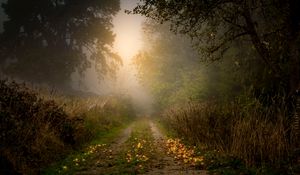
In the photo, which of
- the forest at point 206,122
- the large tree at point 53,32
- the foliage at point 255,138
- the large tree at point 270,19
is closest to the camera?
the foliage at point 255,138

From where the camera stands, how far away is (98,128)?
2473 cm

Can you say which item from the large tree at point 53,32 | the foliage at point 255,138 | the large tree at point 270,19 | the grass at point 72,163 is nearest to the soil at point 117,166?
the grass at point 72,163

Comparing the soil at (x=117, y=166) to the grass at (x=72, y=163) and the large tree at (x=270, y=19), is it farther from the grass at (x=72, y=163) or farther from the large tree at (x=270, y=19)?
the large tree at (x=270, y=19)

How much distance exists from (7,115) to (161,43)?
1445 inches

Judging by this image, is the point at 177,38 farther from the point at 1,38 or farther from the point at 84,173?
the point at 84,173

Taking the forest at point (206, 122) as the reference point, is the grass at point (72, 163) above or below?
below

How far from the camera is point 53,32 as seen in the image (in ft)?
164

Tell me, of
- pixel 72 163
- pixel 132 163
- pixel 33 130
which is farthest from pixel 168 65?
pixel 132 163

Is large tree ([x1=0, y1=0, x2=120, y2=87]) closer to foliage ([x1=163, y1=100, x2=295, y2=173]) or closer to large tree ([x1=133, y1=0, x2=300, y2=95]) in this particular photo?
large tree ([x1=133, y1=0, x2=300, y2=95])

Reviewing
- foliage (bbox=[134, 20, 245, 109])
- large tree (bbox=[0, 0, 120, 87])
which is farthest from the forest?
large tree (bbox=[0, 0, 120, 87])

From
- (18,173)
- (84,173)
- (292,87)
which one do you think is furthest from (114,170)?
(292,87)

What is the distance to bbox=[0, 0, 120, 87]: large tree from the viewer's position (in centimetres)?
4584

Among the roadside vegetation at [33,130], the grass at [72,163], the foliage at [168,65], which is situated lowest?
the grass at [72,163]

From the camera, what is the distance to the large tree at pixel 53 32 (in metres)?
45.8
